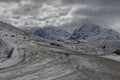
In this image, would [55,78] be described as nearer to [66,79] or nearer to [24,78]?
[66,79]

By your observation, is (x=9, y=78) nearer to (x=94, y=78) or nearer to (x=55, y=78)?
(x=55, y=78)

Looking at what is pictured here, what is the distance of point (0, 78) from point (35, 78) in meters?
2.65

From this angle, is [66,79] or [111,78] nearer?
[66,79]

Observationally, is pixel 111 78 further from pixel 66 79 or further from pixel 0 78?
pixel 0 78

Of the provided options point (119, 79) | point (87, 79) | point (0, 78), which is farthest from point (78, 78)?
point (0, 78)

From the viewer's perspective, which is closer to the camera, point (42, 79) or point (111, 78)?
point (42, 79)

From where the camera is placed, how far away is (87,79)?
17.2 m

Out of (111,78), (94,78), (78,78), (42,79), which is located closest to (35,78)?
(42,79)

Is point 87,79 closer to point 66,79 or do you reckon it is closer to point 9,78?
point 66,79

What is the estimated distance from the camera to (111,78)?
59.6 ft

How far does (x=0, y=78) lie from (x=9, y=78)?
69cm

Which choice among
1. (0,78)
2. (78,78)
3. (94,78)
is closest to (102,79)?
(94,78)

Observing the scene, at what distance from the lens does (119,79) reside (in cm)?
1762

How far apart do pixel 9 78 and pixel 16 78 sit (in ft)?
1.77
